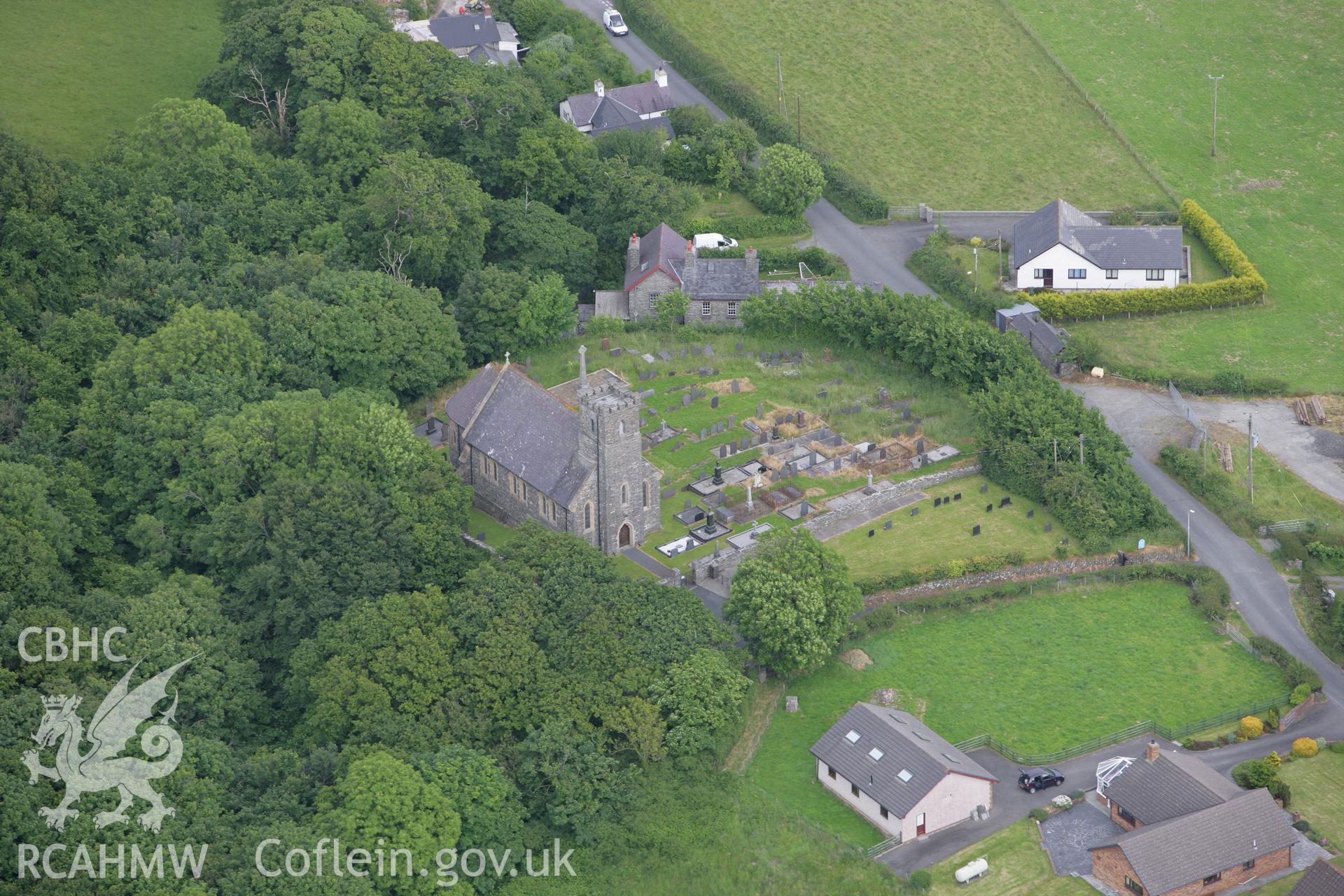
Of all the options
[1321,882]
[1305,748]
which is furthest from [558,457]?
[1321,882]

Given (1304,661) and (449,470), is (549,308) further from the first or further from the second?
(1304,661)

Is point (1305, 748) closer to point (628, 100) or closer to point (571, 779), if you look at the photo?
point (571, 779)

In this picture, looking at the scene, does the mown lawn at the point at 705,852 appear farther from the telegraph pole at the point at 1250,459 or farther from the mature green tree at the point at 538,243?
the mature green tree at the point at 538,243

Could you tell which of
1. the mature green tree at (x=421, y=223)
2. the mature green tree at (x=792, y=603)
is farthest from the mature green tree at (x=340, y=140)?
the mature green tree at (x=792, y=603)

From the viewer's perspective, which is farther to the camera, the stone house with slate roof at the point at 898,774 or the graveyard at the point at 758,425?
the graveyard at the point at 758,425

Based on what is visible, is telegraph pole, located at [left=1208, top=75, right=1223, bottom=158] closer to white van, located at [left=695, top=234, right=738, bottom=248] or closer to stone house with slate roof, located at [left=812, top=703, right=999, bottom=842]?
white van, located at [left=695, top=234, right=738, bottom=248]

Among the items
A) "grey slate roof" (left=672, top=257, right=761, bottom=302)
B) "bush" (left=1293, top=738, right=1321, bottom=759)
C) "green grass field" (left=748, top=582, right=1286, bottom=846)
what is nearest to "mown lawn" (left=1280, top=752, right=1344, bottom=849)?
"bush" (left=1293, top=738, right=1321, bottom=759)
